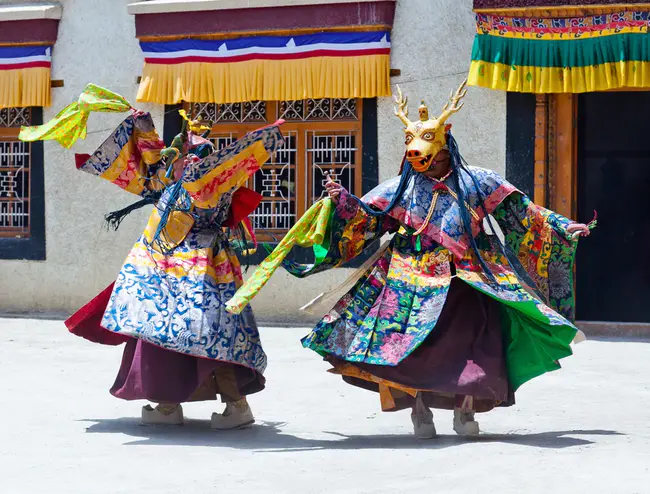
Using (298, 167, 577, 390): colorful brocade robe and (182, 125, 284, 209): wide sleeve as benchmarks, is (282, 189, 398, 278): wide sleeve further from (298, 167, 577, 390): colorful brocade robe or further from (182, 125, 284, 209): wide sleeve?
(182, 125, 284, 209): wide sleeve

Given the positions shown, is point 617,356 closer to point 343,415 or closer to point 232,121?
Answer: point 343,415

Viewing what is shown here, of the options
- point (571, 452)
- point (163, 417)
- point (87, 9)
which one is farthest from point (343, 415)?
point (87, 9)

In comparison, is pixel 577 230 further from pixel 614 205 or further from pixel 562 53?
pixel 614 205

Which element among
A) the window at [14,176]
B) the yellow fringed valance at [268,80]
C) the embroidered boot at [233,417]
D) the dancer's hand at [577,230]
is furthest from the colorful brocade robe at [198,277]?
the window at [14,176]

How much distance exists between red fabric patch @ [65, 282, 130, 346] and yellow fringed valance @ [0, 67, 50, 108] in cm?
592

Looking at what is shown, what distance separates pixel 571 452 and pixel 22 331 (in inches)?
→ 269

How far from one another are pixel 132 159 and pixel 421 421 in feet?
7.16

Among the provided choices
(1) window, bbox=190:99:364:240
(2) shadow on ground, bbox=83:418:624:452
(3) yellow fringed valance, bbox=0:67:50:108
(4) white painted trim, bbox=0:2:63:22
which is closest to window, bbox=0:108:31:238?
(3) yellow fringed valance, bbox=0:67:50:108

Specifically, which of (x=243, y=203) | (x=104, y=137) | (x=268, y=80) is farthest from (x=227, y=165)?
(x=104, y=137)

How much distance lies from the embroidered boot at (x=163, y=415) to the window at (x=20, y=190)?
20.5 ft

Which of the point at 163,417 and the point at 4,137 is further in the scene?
the point at 4,137

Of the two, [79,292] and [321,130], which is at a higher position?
[321,130]

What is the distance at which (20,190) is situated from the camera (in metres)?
12.9

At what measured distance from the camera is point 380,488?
16.8 ft
